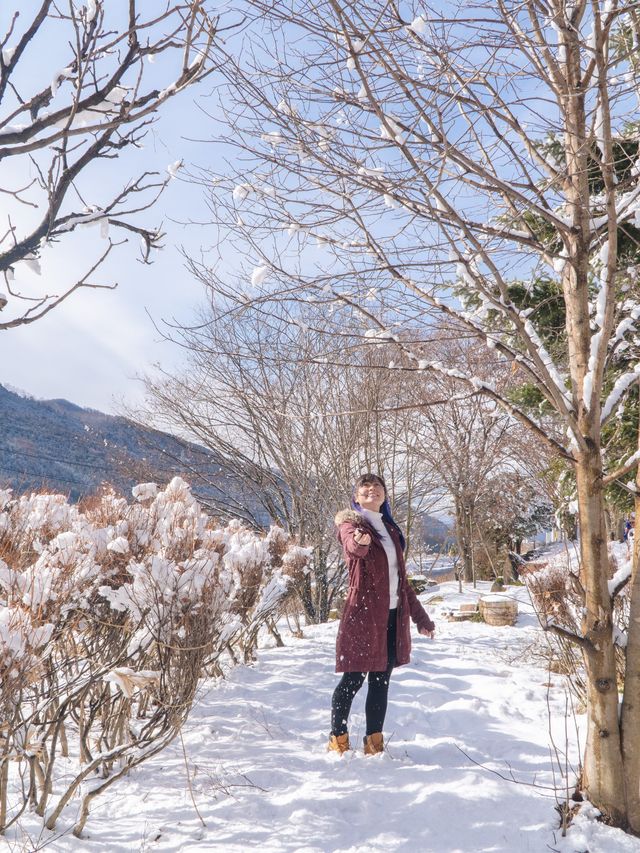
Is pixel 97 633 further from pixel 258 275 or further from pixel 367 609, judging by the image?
pixel 258 275

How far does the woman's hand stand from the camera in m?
3.02

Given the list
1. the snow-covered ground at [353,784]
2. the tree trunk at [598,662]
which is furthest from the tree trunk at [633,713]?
the snow-covered ground at [353,784]

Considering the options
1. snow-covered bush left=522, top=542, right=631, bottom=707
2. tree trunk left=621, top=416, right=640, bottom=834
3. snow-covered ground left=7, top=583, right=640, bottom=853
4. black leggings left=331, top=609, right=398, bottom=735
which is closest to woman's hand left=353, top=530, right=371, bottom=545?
black leggings left=331, top=609, right=398, bottom=735

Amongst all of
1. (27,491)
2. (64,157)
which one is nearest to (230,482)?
(27,491)

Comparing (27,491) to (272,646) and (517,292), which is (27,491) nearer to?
(272,646)

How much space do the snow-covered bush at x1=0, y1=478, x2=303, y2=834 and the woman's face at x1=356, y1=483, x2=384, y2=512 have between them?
942mm

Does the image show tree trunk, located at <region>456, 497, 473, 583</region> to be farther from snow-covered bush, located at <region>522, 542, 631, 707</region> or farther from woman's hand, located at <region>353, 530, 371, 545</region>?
woman's hand, located at <region>353, 530, 371, 545</region>

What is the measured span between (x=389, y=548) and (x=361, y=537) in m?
0.28

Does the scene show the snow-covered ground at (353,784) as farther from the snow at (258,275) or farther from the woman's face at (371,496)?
the snow at (258,275)

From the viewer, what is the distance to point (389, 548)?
3230mm

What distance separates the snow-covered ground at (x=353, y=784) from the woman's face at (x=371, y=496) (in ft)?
4.51

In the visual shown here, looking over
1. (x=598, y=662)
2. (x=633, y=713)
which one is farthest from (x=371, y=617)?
(x=633, y=713)

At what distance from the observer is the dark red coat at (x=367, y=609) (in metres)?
2.98

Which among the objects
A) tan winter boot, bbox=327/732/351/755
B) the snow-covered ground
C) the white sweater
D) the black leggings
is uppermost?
the white sweater
